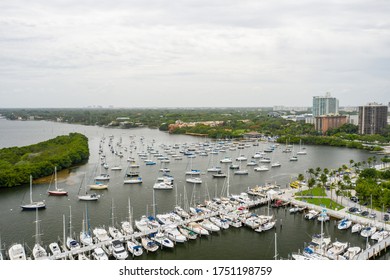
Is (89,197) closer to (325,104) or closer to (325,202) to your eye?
(325,202)

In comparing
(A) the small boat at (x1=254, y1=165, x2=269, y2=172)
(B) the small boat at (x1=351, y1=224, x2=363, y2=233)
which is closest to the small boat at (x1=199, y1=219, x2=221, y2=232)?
(B) the small boat at (x1=351, y1=224, x2=363, y2=233)

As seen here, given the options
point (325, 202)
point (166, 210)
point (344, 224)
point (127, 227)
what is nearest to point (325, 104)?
point (325, 202)

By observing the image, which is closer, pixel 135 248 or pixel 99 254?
pixel 99 254

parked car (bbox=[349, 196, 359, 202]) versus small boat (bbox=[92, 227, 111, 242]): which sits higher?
parked car (bbox=[349, 196, 359, 202])

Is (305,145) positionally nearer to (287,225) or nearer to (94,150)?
(94,150)

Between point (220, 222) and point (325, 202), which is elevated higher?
point (325, 202)

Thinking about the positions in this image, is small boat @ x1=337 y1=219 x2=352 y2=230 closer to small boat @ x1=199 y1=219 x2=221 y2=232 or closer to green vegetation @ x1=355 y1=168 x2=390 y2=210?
green vegetation @ x1=355 y1=168 x2=390 y2=210
